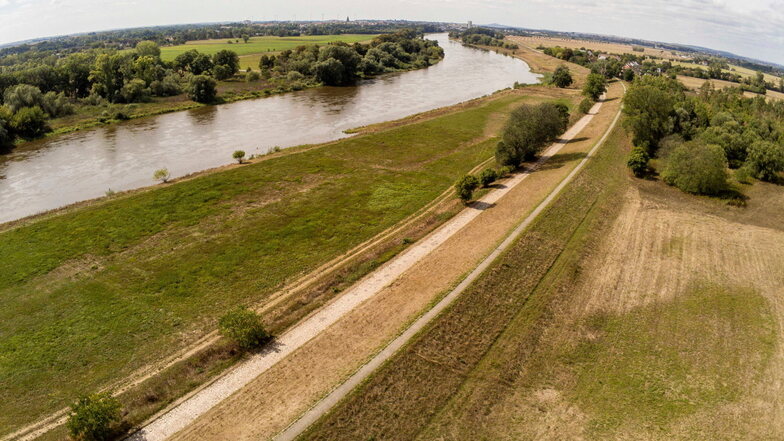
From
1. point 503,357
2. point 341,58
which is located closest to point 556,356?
point 503,357

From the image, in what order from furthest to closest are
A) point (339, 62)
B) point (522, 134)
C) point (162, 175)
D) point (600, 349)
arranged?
1. point (339, 62)
2. point (522, 134)
3. point (162, 175)
4. point (600, 349)

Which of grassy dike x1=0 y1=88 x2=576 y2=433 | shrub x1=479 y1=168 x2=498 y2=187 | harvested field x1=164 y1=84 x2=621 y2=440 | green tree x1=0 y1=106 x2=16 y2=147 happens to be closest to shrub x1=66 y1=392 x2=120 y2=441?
harvested field x1=164 y1=84 x2=621 y2=440

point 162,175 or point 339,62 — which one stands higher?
point 339,62

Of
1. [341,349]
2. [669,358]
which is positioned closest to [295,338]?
[341,349]

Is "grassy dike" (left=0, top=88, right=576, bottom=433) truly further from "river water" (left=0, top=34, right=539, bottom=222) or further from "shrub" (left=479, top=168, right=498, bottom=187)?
"river water" (left=0, top=34, right=539, bottom=222)

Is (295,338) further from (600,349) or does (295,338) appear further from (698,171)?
(698,171)

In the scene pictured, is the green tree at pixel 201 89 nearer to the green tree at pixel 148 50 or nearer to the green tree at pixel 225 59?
the green tree at pixel 225 59
